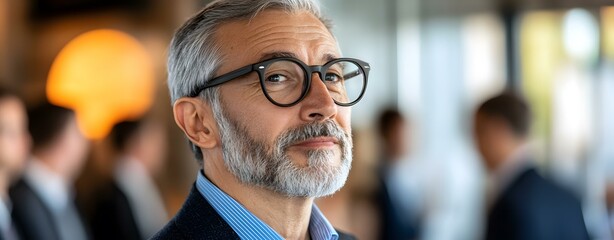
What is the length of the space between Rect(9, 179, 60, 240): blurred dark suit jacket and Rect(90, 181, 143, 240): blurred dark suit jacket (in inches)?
33.3

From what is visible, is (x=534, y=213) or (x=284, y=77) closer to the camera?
(x=284, y=77)

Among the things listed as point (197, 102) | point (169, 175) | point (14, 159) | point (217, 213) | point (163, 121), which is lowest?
point (169, 175)

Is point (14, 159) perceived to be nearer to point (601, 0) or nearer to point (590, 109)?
point (601, 0)

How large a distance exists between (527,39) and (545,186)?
3634 millimetres

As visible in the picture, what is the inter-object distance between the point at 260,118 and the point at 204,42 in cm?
19

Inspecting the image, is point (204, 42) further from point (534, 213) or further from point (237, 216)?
point (534, 213)

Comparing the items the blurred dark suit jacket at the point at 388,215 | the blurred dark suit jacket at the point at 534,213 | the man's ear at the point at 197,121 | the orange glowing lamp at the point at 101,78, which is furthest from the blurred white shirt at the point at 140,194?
the man's ear at the point at 197,121

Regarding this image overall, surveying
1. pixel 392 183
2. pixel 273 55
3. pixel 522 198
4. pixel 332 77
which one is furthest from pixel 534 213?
pixel 392 183

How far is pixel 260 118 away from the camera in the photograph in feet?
5.25

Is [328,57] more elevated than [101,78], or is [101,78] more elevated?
[328,57]

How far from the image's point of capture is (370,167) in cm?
443

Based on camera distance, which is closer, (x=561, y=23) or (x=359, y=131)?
(x=359, y=131)

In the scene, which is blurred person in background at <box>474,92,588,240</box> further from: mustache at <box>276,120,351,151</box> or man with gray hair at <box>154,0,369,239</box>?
mustache at <box>276,120,351,151</box>

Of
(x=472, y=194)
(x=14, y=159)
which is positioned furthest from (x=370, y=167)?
(x=472, y=194)
